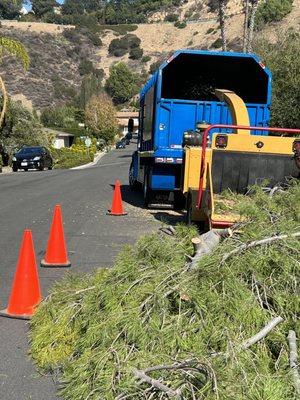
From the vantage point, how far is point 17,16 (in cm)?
17325

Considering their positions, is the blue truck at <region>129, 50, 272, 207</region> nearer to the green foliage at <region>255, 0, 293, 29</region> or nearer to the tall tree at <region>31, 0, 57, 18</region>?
the green foliage at <region>255, 0, 293, 29</region>

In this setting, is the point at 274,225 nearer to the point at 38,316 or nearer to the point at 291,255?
the point at 291,255

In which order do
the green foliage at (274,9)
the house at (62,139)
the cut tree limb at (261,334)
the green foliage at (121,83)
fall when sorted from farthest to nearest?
the green foliage at (121,83) < the green foliage at (274,9) < the house at (62,139) < the cut tree limb at (261,334)

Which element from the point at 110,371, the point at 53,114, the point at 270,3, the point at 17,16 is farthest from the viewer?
the point at 17,16

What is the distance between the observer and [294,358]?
11.0 feet

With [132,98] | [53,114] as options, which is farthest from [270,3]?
[53,114]

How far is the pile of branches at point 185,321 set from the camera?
9.86 ft

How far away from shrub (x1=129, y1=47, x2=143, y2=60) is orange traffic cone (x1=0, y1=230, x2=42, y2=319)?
497ft

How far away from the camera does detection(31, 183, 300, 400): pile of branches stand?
300 cm

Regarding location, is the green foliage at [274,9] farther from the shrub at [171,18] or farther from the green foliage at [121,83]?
the shrub at [171,18]

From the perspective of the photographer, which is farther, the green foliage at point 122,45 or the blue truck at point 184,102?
the green foliage at point 122,45

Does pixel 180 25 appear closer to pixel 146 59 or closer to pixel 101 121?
pixel 146 59

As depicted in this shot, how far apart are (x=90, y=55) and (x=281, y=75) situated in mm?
131480

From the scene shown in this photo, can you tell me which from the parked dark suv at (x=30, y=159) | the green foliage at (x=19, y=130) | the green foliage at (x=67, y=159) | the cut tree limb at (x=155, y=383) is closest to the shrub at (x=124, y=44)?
the green foliage at (x=67, y=159)
